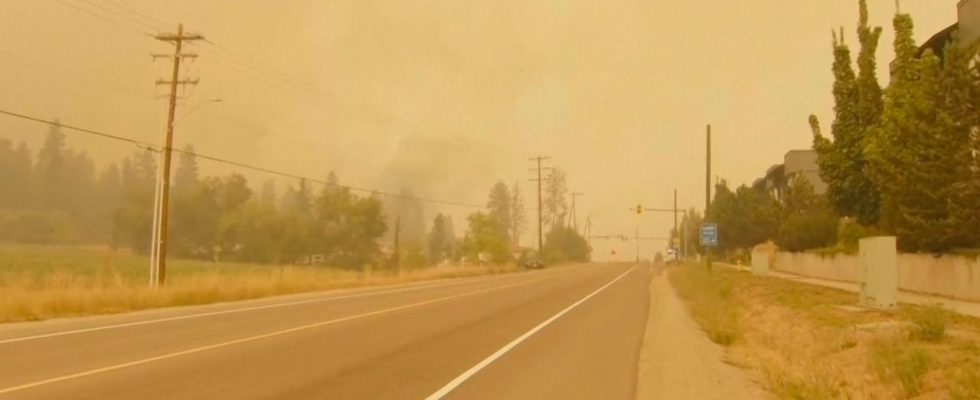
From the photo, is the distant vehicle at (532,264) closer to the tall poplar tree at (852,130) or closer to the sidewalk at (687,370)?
the tall poplar tree at (852,130)

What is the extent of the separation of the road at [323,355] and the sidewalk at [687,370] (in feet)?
1.12

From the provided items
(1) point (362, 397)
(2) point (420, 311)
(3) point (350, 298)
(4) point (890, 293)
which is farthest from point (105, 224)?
(1) point (362, 397)

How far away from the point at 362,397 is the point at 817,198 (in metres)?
71.8

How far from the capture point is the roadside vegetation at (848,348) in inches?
496

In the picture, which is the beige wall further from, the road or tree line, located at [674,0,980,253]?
the road

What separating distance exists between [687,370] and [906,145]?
25.7 meters

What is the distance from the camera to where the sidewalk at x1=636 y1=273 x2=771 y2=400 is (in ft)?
41.1

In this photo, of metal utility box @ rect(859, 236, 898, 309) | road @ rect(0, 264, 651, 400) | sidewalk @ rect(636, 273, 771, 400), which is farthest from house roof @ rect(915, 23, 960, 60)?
sidewalk @ rect(636, 273, 771, 400)

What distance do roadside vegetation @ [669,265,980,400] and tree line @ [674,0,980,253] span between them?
5.60 meters

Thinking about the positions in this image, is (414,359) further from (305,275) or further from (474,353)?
(305,275)

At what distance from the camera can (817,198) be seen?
7744 cm

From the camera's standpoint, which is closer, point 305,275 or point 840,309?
point 840,309

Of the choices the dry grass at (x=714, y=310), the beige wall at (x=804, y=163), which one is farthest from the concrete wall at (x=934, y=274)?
the beige wall at (x=804, y=163)

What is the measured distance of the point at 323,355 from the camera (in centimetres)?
1575
